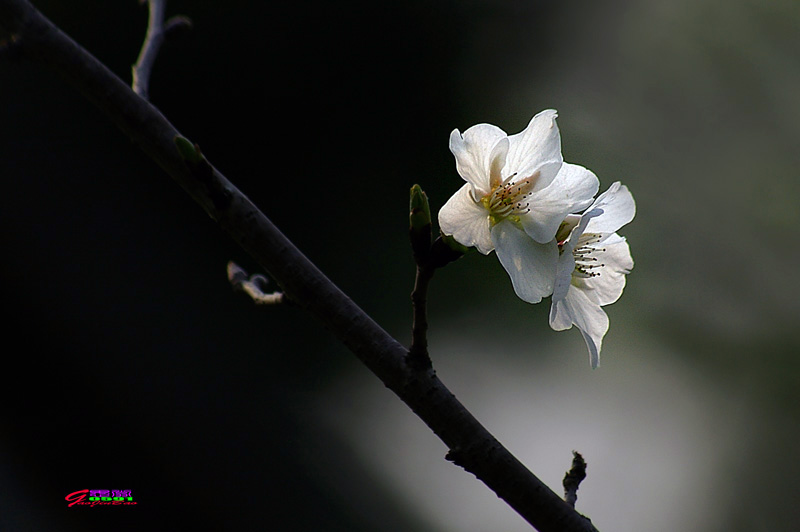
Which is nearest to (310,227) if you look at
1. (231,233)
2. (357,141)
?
(357,141)

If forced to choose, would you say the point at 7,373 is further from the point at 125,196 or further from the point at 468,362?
the point at 468,362

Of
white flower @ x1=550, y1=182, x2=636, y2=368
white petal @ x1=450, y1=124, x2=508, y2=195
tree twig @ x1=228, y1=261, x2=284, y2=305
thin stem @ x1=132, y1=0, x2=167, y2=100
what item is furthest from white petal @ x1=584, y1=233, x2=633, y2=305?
thin stem @ x1=132, y1=0, x2=167, y2=100

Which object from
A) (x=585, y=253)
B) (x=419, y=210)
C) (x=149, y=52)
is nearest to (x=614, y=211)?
(x=585, y=253)

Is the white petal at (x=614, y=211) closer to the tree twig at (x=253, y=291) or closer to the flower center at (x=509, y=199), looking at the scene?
the flower center at (x=509, y=199)

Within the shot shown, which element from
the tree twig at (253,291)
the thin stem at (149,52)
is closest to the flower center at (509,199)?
the tree twig at (253,291)

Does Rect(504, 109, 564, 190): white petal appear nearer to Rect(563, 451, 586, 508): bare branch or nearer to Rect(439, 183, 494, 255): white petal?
Rect(439, 183, 494, 255): white petal

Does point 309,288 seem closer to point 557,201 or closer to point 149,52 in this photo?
point 557,201
